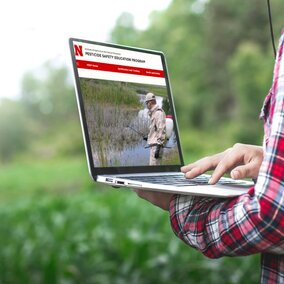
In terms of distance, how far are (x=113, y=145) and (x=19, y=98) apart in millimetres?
17930

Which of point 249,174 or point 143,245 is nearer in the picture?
point 249,174

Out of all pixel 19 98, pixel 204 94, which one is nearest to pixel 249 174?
pixel 204 94

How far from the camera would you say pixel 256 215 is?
860 mm

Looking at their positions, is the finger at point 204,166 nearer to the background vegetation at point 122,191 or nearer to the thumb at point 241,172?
the thumb at point 241,172

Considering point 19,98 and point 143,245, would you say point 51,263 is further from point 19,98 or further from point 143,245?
point 19,98

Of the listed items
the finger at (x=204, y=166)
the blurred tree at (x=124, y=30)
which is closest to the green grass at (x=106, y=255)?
the finger at (x=204, y=166)

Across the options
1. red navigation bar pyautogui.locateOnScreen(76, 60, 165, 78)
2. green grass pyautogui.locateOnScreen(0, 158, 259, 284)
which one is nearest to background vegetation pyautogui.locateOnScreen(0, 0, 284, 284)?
green grass pyautogui.locateOnScreen(0, 158, 259, 284)

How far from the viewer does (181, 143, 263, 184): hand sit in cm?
96

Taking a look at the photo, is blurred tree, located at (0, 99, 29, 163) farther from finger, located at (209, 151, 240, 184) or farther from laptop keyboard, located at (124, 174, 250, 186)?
finger, located at (209, 151, 240, 184)

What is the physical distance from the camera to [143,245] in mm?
3305

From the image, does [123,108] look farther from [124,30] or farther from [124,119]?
[124,30]

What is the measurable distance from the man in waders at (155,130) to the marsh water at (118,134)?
1 cm

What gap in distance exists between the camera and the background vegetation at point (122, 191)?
322 cm

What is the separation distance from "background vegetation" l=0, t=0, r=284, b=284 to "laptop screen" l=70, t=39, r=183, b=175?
1.95 metres
